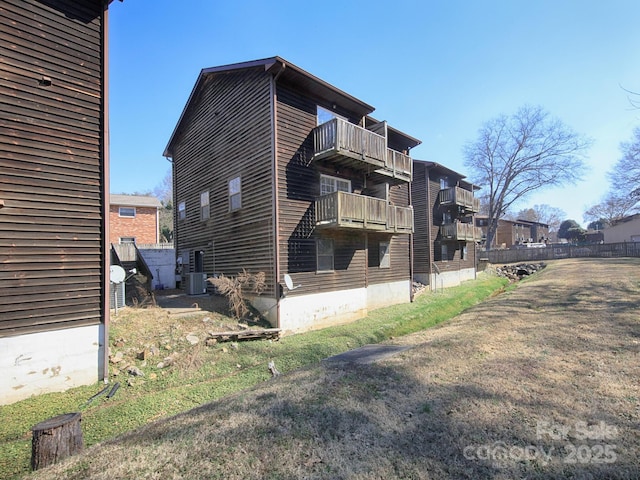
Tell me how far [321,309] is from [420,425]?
8.24m

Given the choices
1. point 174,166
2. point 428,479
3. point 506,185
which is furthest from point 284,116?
point 506,185

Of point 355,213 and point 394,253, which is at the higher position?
point 355,213

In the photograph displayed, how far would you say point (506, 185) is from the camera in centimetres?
4188

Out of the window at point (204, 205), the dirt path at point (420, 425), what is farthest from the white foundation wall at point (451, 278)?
the dirt path at point (420, 425)

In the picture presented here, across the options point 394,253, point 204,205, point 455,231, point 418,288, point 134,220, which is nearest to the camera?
point 204,205

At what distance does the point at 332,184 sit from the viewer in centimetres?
1335

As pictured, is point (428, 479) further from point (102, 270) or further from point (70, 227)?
point (70, 227)

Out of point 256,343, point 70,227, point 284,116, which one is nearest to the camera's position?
A: point 70,227

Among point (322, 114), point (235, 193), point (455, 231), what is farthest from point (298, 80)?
point (455, 231)

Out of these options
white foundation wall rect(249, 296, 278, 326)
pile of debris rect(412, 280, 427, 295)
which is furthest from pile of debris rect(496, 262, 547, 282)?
white foundation wall rect(249, 296, 278, 326)

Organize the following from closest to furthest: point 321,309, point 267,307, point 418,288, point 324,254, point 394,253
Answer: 1. point 267,307
2. point 321,309
3. point 324,254
4. point 394,253
5. point 418,288

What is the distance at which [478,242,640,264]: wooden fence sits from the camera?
35531mm

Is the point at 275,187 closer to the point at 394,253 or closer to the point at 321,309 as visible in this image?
the point at 321,309

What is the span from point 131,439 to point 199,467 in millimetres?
1465
